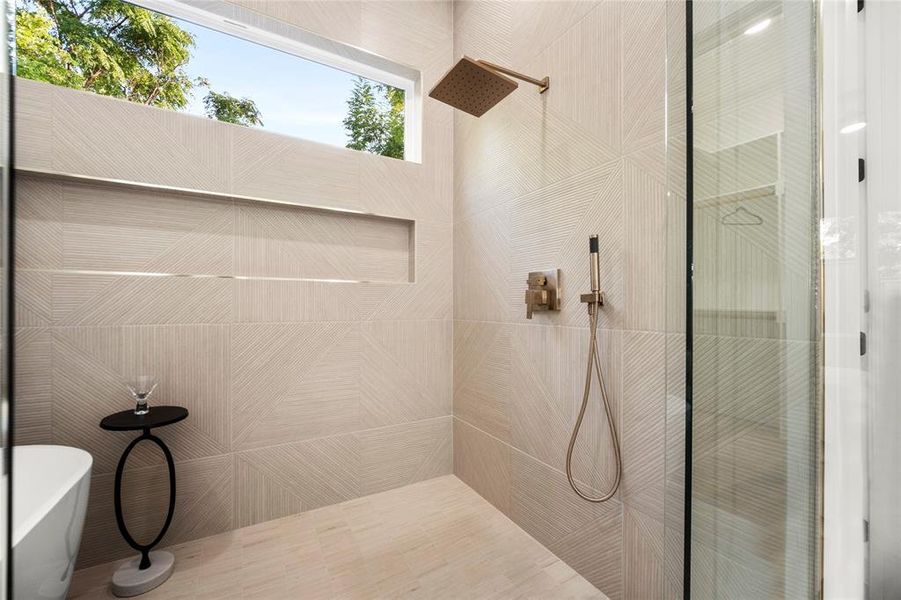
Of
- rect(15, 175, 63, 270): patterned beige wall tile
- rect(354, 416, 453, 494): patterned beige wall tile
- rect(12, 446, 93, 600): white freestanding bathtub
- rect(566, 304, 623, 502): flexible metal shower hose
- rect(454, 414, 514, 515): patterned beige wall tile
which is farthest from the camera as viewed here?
rect(354, 416, 453, 494): patterned beige wall tile

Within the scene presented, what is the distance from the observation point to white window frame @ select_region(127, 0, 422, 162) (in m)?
1.81

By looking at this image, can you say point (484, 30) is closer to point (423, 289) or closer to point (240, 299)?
point (423, 289)

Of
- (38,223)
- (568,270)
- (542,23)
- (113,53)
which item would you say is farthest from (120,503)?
(542,23)

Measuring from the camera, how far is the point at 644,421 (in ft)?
4.15

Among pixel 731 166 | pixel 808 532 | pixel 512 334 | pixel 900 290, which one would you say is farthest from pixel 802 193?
pixel 512 334

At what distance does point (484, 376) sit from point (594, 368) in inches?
29.3

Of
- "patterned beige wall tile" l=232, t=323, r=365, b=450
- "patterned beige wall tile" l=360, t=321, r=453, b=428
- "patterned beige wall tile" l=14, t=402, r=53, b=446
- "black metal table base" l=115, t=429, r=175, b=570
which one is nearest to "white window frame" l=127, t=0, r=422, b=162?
"patterned beige wall tile" l=360, t=321, r=453, b=428

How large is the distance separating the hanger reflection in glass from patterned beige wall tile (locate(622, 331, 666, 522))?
53 cm

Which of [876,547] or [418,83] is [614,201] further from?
[418,83]

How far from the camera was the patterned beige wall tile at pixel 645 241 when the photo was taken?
4.02ft

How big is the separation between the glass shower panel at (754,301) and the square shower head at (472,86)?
2.84 ft

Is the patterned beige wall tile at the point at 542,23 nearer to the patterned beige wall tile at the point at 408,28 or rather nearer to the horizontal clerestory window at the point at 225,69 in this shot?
the patterned beige wall tile at the point at 408,28

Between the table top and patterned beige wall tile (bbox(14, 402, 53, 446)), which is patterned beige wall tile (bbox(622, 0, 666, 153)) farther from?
patterned beige wall tile (bbox(14, 402, 53, 446))

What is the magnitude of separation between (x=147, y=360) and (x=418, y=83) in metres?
2.04
